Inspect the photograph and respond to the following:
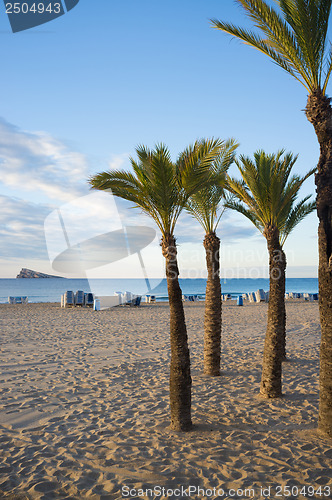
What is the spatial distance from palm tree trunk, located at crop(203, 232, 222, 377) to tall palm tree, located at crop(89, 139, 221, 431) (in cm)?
306

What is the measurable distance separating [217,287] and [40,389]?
175 inches

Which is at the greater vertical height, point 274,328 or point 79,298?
point 274,328

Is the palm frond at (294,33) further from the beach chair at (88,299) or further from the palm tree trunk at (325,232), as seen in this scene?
the beach chair at (88,299)

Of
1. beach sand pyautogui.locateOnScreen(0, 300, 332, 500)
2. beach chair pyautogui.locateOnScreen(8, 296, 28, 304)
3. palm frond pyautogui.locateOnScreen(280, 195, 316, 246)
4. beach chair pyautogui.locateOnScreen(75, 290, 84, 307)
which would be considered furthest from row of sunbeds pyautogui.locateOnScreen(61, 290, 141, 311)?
palm frond pyautogui.locateOnScreen(280, 195, 316, 246)

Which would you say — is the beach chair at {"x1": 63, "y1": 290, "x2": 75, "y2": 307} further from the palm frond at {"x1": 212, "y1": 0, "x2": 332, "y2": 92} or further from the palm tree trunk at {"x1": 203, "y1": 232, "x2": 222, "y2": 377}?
the palm frond at {"x1": 212, "y1": 0, "x2": 332, "y2": 92}

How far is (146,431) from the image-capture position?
221 inches

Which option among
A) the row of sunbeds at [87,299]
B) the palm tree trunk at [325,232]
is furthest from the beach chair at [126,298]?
the palm tree trunk at [325,232]

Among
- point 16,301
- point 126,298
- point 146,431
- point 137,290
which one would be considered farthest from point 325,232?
point 137,290

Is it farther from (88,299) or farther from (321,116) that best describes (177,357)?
(88,299)

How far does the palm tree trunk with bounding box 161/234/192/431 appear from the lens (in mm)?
5695

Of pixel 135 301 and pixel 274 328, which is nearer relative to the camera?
pixel 274 328

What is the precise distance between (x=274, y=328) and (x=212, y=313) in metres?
1.80

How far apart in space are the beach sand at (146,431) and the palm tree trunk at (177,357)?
0.96ft

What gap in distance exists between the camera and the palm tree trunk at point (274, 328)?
7203mm
